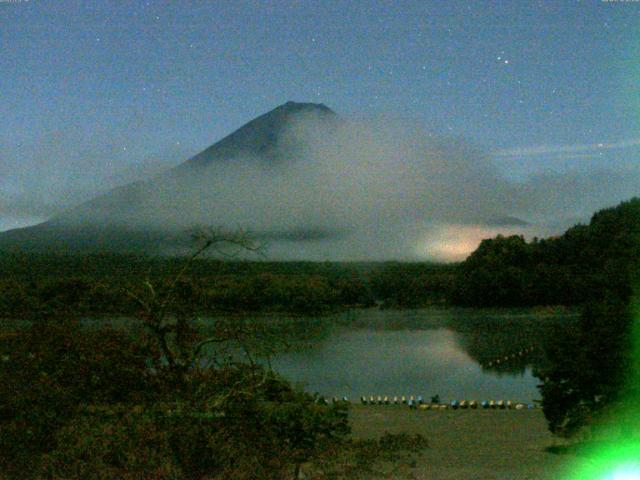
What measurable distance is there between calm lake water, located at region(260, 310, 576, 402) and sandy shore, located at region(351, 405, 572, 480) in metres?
1.33

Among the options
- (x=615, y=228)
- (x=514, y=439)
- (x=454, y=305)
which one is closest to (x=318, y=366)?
(x=514, y=439)

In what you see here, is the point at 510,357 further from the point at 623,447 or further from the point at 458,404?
the point at 623,447

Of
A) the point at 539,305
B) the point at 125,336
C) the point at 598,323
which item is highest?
the point at 125,336

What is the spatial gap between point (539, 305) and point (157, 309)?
4677 cm

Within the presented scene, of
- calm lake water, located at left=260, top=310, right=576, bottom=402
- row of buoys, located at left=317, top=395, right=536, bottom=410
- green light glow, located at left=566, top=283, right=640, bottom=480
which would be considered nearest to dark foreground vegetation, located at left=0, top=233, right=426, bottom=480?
calm lake water, located at left=260, top=310, right=576, bottom=402

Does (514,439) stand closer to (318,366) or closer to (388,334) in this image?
(318,366)

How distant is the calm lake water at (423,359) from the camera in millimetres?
17125

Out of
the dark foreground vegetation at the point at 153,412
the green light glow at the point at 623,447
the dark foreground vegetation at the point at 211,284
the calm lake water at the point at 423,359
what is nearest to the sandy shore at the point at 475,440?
the green light glow at the point at 623,447

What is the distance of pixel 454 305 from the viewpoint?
1977 inches

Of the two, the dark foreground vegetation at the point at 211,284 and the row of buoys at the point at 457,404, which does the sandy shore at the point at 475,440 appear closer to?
the row of buoys at the point at 457,404

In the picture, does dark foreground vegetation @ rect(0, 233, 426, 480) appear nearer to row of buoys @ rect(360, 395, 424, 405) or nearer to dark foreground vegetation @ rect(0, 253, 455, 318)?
dark foreground vegetation @ rect(0, 253, 455, 318)

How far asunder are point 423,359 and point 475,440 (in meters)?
15.5

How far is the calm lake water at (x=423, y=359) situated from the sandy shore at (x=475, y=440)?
133 cm

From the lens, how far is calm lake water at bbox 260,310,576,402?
674 inches
